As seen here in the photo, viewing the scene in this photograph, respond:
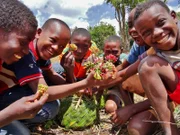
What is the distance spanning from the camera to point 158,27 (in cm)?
175

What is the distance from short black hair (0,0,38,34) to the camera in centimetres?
150

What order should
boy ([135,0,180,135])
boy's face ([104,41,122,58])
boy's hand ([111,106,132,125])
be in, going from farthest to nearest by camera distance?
boy's face ([104,41,122,58]) → boy's hand ([111,106,132,125]) → boy ([135,0,180,135])

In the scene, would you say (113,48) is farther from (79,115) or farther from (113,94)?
(79,115)

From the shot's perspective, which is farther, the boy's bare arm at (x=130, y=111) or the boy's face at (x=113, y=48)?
the boy's face at (x=113, y=48)

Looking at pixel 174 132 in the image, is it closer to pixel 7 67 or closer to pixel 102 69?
pixel 102 69

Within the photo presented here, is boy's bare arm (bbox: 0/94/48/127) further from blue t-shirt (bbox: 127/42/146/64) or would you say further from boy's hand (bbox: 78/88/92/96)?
blue t-shirt (bbox: 127/42/146/64)

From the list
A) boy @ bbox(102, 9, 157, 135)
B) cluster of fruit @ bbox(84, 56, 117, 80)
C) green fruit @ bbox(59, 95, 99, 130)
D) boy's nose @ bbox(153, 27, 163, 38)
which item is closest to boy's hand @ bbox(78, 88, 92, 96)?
green fruit @ bbox(59, 95, 99, 130)

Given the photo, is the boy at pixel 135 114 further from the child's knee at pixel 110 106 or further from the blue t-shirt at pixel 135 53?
the child's knee at pixel 110 106

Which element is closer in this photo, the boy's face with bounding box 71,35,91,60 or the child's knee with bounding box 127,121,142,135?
the child's knee with bounding box 127,121,142,135

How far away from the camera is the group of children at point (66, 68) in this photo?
4.94 ft

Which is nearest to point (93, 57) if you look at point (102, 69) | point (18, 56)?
point (102, 69)

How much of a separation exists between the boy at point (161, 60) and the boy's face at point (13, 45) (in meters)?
0.80

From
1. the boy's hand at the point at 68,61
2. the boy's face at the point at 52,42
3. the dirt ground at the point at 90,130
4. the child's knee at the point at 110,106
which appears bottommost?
the dirt ground at the point at 90,130

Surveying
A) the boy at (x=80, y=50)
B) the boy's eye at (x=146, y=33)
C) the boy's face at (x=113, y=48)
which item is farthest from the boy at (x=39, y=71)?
the boy's face at (x=113, y=48)
